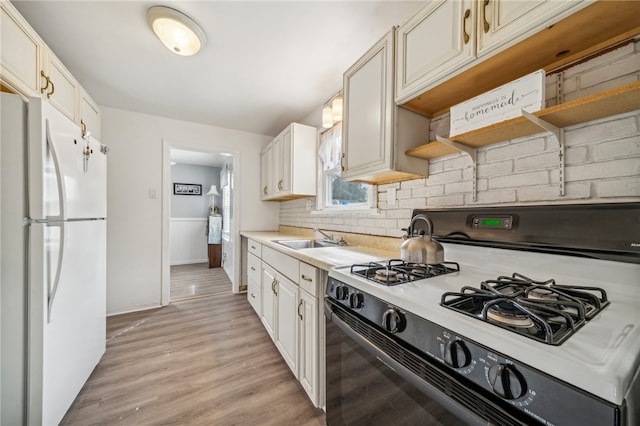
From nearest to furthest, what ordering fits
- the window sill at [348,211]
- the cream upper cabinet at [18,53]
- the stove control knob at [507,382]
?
the stove control knob at [507,382], the cream upper cabinet at [18,53], the window sill at [348,211]

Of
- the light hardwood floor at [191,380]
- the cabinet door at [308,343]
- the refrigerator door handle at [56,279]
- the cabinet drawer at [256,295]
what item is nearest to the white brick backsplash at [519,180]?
the cabinet door at [308,343]

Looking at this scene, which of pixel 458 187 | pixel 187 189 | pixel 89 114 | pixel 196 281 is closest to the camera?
pixel 458 187

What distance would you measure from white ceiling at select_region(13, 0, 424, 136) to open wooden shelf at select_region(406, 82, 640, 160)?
2.96 feet

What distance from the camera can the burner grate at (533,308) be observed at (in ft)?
1.62

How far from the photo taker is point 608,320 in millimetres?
547

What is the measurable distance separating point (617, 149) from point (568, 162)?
4.8 inches

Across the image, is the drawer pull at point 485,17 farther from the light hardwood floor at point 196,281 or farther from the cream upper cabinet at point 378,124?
the light hardwood floor at point 196,281

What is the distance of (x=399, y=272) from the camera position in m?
0.97

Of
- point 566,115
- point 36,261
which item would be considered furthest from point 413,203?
point 36,261

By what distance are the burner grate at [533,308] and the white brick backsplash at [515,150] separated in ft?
1.86

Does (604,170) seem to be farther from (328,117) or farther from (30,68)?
(30,68)

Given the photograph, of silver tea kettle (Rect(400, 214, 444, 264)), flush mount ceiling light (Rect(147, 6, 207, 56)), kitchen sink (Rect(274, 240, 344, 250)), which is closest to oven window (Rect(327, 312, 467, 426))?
silver tea kettle (Rect(400, 214, 444, 264))

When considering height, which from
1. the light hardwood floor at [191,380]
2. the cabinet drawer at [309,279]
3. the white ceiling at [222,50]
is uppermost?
the white ceiling at [222,50]

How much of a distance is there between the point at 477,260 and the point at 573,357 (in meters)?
0.71
